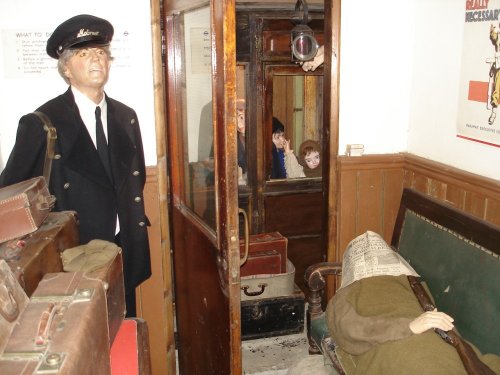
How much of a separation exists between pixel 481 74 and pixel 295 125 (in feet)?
6.67

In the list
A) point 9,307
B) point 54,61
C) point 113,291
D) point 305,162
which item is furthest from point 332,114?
point 9,307

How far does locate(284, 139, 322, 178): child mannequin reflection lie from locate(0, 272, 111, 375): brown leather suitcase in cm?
297

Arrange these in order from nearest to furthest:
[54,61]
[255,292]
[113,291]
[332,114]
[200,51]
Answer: [113,291]
[200,51]
[54,61]
[332,114]
[255,292]

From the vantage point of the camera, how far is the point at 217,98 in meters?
1.91

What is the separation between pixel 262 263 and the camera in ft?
11.4

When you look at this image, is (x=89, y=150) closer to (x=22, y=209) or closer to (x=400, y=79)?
(x=22, y=209)

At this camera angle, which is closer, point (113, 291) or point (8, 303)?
point (8, 303)

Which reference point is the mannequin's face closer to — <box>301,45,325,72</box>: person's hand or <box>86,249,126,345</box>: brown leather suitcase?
<box>301,45,325,72</box>: person's hand

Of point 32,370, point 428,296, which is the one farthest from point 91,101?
point 428,296

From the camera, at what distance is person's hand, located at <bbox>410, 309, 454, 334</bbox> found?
188 cm

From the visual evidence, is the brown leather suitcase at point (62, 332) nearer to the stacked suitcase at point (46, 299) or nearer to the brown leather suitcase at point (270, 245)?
the stacked suitcase at point (46, 299)

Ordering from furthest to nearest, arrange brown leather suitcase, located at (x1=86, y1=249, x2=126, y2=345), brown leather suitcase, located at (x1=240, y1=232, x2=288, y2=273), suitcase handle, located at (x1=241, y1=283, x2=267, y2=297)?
brown leather suitcase, located at (x1=240, y1=232, x2=288, y2=273), suitcase handle, located at (x1=241, y1=283, x2=267, y2=297), brown leather suitcase, located at (x1=86, y1=249, x2=126, y2=345)

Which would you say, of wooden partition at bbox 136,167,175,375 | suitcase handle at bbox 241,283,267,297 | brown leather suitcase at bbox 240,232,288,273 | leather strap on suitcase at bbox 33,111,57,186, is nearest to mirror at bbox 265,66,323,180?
brown leather suitcase at bbox 240,232,288,273

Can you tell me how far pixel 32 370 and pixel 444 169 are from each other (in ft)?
7.41
